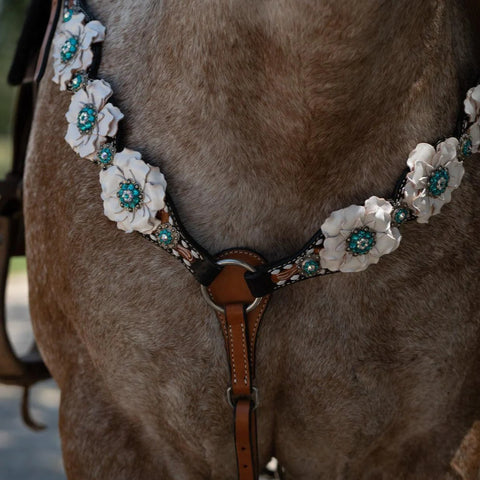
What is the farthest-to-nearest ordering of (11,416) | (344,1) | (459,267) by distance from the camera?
1. (11,416)
2. (459,267)
3. (344,1)

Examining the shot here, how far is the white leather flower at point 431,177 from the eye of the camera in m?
1.27

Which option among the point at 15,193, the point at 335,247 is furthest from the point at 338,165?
the point at 15,193

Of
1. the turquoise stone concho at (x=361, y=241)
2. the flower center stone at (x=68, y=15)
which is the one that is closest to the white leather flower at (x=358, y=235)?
the turquoise stone concho at (x=361, y=241)

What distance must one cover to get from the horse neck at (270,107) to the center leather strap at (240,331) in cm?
5

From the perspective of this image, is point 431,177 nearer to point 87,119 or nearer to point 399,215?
point 399,215

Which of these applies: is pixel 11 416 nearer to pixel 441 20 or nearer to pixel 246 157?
pixel 246 157

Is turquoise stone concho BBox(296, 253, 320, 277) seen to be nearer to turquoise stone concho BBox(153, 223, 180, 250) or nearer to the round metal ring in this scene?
the round metal ring

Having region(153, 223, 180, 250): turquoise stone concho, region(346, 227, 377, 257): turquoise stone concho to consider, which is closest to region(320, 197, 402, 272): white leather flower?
region(346, 227, 377, 257): turquoise stone concho

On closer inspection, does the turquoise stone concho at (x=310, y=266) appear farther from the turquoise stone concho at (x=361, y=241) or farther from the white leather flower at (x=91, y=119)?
the white leather flower at (x=91, y=119)

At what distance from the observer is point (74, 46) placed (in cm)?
137

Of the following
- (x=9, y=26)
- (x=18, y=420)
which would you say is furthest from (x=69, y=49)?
(x=18, y=420)

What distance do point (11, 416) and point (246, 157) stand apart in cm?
252

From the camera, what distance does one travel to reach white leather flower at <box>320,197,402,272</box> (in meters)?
1.25

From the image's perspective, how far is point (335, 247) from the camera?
4.12 ft
